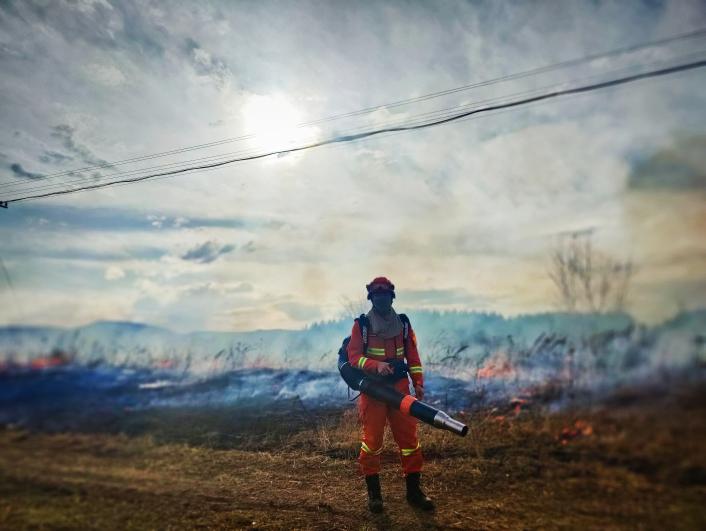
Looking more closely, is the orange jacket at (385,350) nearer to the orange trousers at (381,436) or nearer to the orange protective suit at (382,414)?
the orange protective suit at (382,414)

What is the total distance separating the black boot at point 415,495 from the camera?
459 cm

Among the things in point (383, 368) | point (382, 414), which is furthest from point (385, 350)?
point (382, 414)

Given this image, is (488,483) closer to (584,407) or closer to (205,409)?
(584,407)

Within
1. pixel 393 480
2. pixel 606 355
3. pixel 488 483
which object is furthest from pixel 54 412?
pixel 606 355

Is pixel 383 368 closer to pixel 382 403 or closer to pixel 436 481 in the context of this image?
pixel 382 403

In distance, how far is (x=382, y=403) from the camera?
5039 millimetres

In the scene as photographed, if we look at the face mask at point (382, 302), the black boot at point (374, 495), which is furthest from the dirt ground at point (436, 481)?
the face mask at point (382, 302)

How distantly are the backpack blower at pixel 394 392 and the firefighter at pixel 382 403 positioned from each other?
0.08 meters

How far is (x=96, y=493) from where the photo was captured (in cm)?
414

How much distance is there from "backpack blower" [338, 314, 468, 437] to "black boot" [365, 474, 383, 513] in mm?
976

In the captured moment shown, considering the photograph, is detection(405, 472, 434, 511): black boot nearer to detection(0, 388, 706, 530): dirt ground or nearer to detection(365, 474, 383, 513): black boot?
detection(0, 388, 706, 530): dirt ground

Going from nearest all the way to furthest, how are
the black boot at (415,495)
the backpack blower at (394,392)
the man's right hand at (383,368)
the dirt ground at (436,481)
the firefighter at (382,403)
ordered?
1. the dirt ground at (436,481)
2. the backpack blower at (394,392)
3. the black boot at (415,495)
4. the firefighter at (382,403)
5. the man's right hand at (383,368)

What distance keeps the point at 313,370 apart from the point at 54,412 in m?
6.50

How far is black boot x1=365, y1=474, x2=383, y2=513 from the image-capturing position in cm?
461
